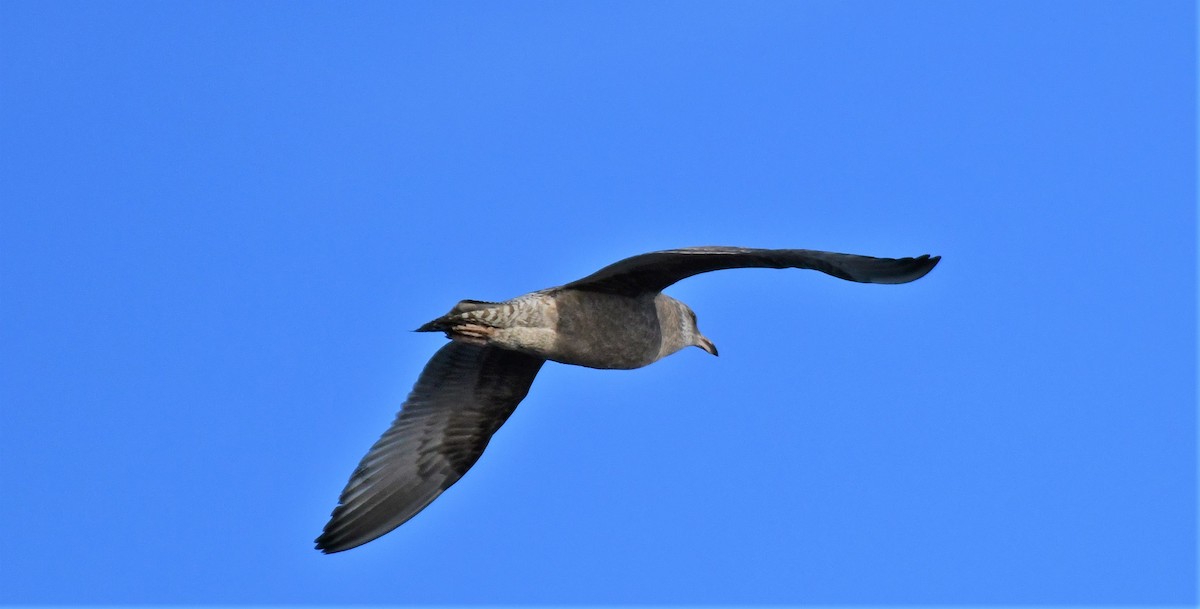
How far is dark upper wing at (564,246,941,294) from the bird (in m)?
0.02

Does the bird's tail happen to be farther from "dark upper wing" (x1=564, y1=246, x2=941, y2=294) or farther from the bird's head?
the bird's head

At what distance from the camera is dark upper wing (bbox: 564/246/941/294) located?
9133 millimetres

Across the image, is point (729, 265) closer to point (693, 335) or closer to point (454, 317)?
point (454, 317)

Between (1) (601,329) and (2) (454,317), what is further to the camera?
(1) (601,329)

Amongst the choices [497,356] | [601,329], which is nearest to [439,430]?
[497,356]

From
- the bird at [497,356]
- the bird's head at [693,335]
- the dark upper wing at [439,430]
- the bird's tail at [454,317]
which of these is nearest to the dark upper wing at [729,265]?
the bird at [497,356]

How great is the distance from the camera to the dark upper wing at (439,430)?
12461 millimetres

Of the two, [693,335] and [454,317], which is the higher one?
[693,335]

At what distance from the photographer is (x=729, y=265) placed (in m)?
10.1

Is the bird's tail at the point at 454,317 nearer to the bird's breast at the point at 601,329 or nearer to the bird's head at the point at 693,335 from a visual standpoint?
the bird's breast at the point at 601,329

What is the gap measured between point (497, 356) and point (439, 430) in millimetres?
833

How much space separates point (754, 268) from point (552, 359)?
2024 mm

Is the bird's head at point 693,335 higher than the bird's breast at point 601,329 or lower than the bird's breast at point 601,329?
higher

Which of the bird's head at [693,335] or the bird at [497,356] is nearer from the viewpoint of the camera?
the bird at [497,356]
